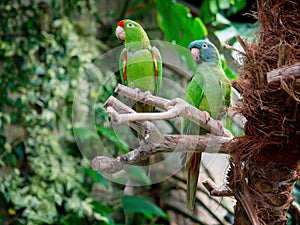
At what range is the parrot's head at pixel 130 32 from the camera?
98 cm

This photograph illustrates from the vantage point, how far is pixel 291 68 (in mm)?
822

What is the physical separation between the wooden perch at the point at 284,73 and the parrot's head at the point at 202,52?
0.77ft

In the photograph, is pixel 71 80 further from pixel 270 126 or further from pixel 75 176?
pixel 270 126

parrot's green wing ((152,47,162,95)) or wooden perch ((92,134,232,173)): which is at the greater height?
parrot's green wing ((152,47,162,95))

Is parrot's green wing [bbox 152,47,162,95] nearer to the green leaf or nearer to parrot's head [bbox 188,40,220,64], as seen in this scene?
parrot's head [bbox 188,40,220,64]

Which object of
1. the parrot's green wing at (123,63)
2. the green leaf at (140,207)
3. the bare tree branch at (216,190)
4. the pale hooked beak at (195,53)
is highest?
the parrot's green wing at (123,63)

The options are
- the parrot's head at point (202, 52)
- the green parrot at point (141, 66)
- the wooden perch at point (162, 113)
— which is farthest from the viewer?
the parrot's head at point (202, 52)

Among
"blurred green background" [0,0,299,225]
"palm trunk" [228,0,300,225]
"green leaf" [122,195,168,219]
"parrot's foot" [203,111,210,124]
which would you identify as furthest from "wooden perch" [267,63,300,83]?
"green leaf" [122,195,168,219]

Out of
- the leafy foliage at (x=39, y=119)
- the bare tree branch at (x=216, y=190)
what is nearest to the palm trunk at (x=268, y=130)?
the bare tree branch at (x=216, y=190)

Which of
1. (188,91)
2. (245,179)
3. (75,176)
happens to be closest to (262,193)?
(245,179)

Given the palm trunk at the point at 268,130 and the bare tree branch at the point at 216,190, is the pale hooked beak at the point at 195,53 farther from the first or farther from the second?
the bare tree branch at the point at 216,190

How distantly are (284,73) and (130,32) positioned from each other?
1.08ft

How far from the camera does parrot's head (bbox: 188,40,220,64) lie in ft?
3.48

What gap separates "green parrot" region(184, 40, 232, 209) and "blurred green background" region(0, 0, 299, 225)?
85cm
